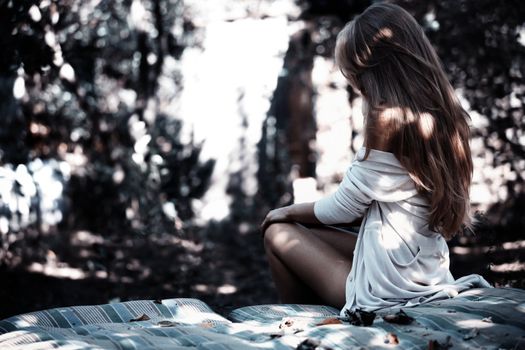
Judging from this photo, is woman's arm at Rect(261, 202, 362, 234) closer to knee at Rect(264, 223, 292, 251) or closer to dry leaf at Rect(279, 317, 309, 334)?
knee at Rect(264, 223, 292, 251)

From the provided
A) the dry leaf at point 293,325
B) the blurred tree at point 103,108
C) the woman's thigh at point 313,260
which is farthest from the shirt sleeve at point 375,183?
the blurred tree at point 103,108

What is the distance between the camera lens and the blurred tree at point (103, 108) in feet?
15.7

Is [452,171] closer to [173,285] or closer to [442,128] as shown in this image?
[442,128]

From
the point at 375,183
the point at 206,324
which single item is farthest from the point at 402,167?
the point at 206,324

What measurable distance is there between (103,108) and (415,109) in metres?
4.15

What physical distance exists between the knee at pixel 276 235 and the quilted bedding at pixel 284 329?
365 millimetres

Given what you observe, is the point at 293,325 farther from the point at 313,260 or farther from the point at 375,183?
the point at 375,183

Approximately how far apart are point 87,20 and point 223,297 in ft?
8.40

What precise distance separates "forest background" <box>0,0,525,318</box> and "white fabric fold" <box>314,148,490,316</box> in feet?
5.30

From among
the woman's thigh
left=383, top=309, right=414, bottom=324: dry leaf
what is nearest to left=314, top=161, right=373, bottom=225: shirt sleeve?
the woman's thigh

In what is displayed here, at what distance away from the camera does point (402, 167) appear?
2.86 meters

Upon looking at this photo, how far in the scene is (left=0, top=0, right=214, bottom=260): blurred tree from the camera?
4789 mm

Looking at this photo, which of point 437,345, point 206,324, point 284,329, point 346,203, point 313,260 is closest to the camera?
point 437,345

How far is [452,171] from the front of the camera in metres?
2.90
